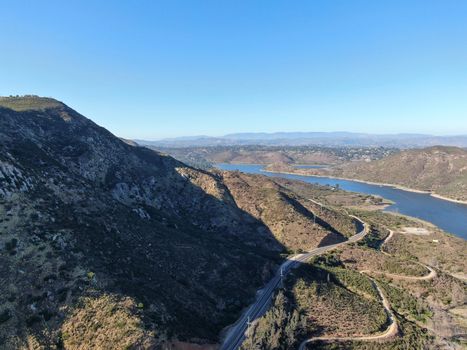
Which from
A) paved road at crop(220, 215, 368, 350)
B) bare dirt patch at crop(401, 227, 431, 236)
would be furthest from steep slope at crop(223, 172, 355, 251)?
bare dirt patch at crop(401, 227, 431, 236)

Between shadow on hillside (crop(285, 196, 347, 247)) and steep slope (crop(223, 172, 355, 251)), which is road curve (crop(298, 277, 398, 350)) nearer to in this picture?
steep slope (crop(223, 172, 355, 251))

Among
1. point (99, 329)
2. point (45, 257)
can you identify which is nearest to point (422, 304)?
point (99, 329)

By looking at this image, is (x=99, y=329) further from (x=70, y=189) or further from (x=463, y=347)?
(x=463, y=347)

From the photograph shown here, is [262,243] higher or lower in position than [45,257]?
lower

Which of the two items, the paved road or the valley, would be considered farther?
the paved road

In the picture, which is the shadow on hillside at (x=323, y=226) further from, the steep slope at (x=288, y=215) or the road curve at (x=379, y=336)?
the road curve at (x=379, y=336)
